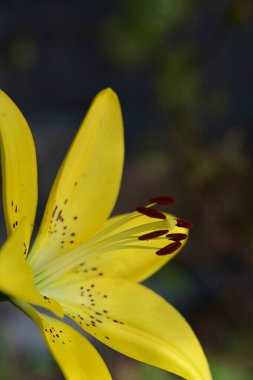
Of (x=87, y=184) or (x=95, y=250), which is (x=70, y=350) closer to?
(x=95, y=250)

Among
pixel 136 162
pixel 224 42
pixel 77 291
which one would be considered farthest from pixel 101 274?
pixel 224 42

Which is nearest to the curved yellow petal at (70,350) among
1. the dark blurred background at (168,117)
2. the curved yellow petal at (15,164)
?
the curved yellow petal at (15,164)

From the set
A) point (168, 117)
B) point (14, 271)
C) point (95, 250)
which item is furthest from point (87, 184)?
point (168, 117)

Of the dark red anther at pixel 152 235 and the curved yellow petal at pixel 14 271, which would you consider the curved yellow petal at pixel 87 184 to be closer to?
the dark red anther at pixel 152 235

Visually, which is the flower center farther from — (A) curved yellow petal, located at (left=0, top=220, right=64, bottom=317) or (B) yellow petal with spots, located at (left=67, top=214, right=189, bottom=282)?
(A) curved yellow petal, located at (left=0, top=220, right=64, bottom=317)

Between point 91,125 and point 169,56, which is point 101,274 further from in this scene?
point 169,56
